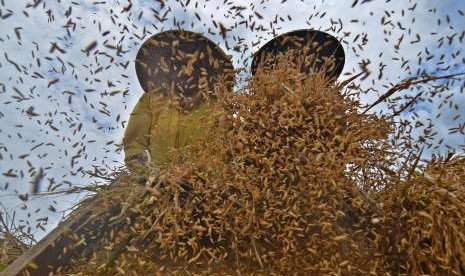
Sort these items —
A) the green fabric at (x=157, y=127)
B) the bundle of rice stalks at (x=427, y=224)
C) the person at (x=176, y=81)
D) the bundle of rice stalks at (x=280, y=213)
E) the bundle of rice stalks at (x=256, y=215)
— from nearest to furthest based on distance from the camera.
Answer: the bundle of rice stalks at (x=427, y=224), the bundle of rice stalks at (x=280, y=213), the bundle of rice stalks at (x=256, y=215), the person at (x=176, y=81), the green fabric at (x=157, y=127)

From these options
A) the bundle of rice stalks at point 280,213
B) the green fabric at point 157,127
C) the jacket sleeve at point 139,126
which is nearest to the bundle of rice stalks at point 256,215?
the bundle of rice stalks at point 280,213

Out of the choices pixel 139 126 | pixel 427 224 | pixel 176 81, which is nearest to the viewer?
pixel 427 224

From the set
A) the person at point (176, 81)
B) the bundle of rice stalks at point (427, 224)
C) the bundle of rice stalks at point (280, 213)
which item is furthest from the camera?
the person at point (176, 81)

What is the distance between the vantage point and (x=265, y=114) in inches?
121

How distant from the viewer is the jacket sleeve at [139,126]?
16.4 feet

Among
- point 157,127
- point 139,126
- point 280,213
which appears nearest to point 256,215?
point 280,213

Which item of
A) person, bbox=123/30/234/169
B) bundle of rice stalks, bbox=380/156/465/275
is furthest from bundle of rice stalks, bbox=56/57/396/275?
person, bbox=123/30/234/169

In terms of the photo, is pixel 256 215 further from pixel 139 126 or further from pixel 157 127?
pixel 139 126

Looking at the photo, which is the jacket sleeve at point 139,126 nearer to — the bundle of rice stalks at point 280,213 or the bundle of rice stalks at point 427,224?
the bundle of rice stalks at point 280,213

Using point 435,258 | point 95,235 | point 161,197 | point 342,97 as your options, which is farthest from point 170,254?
point 342,97

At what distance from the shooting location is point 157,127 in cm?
488

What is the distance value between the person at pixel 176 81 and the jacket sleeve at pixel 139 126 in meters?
0.02

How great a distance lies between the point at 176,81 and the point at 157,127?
69 centimetres

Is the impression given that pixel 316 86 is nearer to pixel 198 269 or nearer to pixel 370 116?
pixel 370 116
